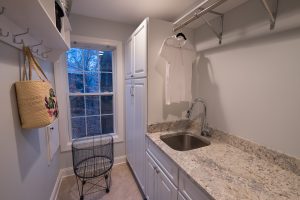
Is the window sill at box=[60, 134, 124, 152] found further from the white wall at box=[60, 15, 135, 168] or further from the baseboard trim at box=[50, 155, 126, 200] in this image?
the baseboard trim at box=[50, 155, 126, 200]

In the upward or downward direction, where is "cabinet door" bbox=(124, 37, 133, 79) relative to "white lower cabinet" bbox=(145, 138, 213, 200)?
upward

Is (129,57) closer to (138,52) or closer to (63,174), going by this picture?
(138,52)

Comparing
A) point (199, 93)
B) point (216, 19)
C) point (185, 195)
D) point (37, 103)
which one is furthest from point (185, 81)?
point (37, 103)

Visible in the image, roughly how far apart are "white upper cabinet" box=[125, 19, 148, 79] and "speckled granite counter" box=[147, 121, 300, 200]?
881mm

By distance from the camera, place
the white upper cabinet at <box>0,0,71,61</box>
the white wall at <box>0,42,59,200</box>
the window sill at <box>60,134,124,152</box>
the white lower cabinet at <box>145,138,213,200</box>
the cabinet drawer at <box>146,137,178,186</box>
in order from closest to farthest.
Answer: the white upper cabinet at <box>0,0,71,61</box> → the white wall at <box>0,42,59,200</box> → the white lower cabinet at <box>145,138,213,200</box> → the cabinet drawer at <box>146,137,178,186</box> → the window sill at <box>60,134,124,152</box>

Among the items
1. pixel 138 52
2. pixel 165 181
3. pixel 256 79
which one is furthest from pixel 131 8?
pixel 165 181

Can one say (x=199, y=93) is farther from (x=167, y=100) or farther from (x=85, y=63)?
(x=85, y=63)

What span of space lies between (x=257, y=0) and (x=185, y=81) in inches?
35.1

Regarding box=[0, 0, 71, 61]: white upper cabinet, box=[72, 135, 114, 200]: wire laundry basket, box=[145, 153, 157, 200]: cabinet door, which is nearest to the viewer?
box=[0, 0, 71, 61]: white upper cabinet

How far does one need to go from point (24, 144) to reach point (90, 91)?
4.53ft

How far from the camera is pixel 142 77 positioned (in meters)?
1.65

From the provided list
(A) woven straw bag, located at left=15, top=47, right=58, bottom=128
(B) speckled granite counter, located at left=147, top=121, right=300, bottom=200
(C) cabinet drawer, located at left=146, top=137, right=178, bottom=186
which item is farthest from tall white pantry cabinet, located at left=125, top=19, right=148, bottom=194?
(A) woven straw bag, located at left=15, top=47, right=58, bottom=128

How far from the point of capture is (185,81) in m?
1.64

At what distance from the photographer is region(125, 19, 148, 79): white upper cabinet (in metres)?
1.57
